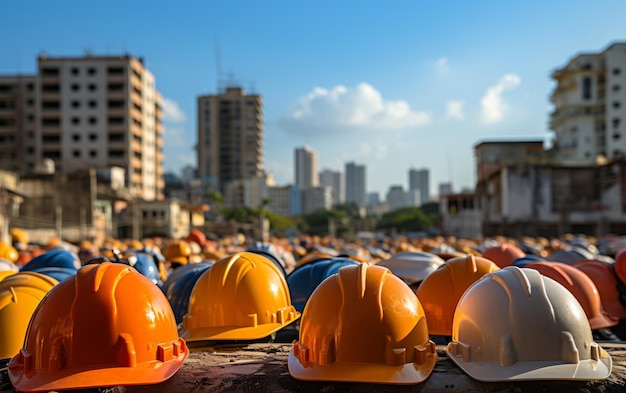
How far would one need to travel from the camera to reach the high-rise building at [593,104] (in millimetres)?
61062

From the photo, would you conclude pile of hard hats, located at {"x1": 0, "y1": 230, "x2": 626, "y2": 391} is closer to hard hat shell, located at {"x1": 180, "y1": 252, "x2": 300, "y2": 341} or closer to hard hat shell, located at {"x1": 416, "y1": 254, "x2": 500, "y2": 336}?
hard hat shell, located at {"x1": 180, "y1": 252, "x2": 300, "y2": 341}

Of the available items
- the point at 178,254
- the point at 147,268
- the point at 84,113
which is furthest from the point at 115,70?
the point at 147,268

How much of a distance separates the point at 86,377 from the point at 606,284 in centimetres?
578

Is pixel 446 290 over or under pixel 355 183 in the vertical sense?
under

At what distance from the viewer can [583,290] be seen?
514 centimetres

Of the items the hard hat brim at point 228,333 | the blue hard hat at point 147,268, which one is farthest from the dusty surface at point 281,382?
the blue hard hat at point 147,268

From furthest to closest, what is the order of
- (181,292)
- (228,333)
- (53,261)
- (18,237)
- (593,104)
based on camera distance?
(593,104)
(18,237)
(53,261)
(181,292)
(228,333)

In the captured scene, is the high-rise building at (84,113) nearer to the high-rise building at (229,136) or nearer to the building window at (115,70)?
the building window at (115,70)

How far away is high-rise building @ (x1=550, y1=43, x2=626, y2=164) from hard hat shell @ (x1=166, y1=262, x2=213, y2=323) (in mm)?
63526

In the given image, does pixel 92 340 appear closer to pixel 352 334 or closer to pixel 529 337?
pixel 352 334

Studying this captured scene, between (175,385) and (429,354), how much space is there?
1842 millimetres

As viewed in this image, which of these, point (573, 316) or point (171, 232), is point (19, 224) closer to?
point (171, 232)

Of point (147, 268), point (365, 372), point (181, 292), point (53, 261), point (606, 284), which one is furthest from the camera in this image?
point (53, 261)

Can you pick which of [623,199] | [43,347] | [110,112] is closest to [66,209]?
[110,112]
